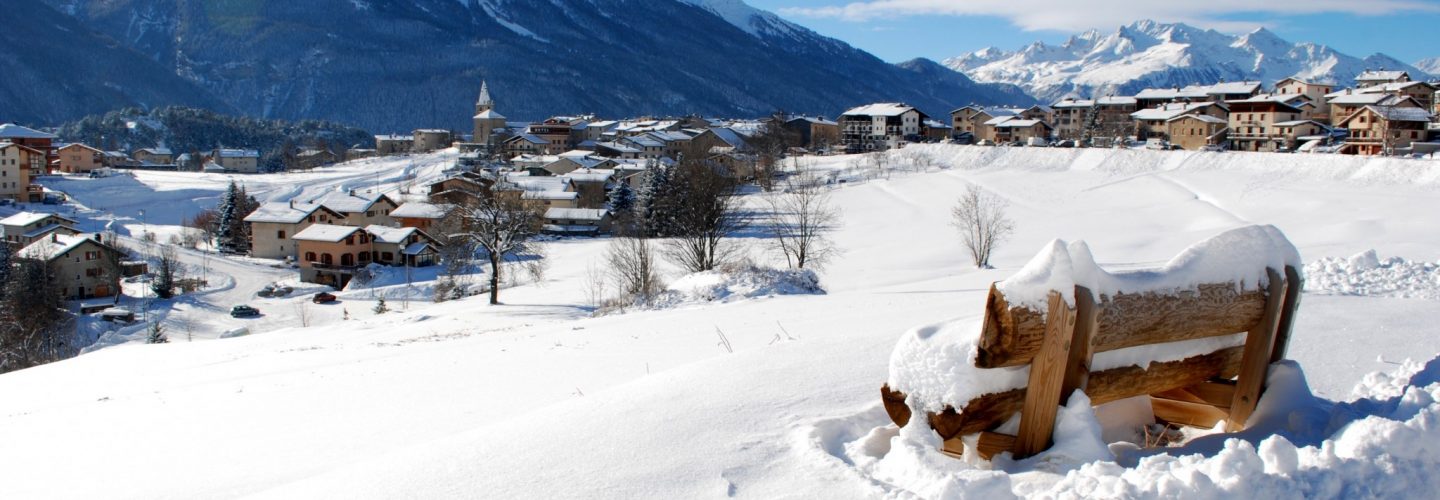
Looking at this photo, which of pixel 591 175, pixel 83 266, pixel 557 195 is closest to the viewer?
pixel 83 266

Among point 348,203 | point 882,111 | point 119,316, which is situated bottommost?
point 119,316

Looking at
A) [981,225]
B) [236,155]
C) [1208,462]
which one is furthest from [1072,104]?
[1208,462]

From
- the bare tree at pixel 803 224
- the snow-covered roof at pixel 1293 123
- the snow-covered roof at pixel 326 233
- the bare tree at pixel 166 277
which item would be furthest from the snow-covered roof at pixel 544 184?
the snow-covered roof at pixel 1293 123

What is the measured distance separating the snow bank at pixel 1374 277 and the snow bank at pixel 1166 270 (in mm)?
7689

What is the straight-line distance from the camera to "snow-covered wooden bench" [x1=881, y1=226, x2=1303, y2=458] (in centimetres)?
336

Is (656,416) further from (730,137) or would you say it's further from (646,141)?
(730,137)

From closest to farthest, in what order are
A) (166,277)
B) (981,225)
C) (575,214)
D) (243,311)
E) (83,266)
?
(243,311)
(981,225)
(166,277)
(83,266)
(575,214)

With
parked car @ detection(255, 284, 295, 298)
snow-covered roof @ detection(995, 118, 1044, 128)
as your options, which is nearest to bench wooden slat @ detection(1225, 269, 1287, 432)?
parked car @ detection(255, 284, 295, 298)

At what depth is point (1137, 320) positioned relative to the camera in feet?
12.0

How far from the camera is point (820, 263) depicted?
109ft

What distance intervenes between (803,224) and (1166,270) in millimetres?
28171

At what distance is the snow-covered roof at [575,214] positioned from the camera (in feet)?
202

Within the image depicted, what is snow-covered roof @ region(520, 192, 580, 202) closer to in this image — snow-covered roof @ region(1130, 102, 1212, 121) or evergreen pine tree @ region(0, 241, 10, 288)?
evergreen pine tree @ region(0, 241, 10, 288)

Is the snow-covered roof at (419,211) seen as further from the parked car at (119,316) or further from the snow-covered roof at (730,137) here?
the snow-covered roof at (730,137)
